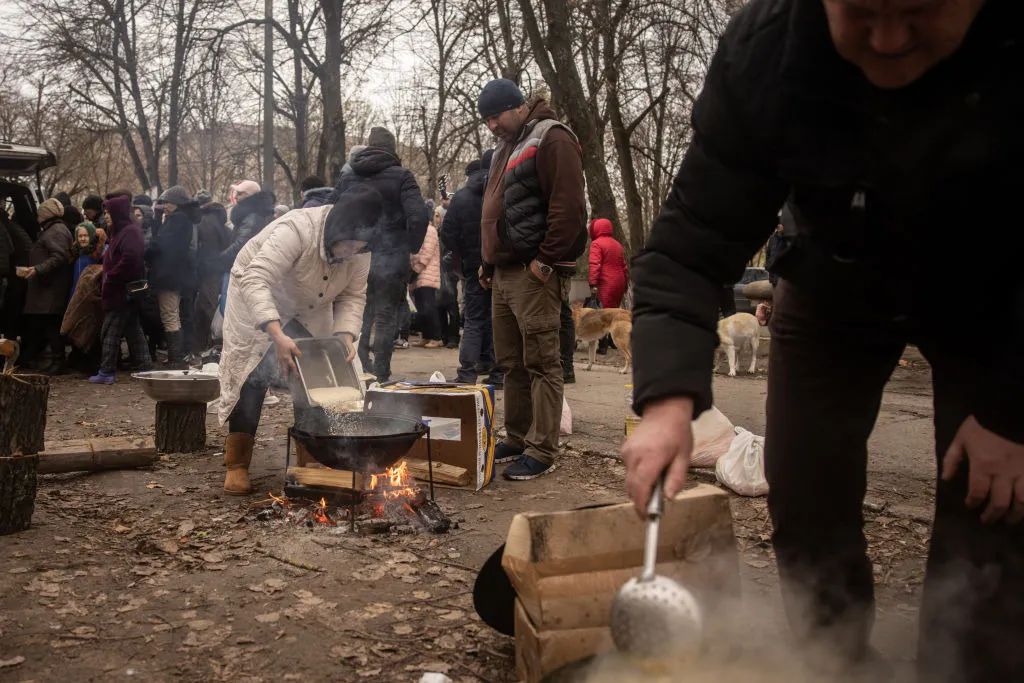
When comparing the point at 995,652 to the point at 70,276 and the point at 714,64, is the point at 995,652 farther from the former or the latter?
the point at 70,276

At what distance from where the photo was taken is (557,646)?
2.48 meters

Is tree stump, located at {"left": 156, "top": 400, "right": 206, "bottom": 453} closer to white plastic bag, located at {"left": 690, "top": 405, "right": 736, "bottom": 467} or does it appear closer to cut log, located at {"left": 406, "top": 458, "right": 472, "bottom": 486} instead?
cut log, located at {"left": 406, "top": 458, "right": 472, "bottom": 486}

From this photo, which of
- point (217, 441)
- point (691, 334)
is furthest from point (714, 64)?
point (217, 441)

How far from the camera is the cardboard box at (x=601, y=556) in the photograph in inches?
98.8

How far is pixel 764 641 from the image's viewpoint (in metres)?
2.44

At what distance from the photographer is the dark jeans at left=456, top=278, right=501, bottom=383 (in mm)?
8242

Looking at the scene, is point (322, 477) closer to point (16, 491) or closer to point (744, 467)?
point (16, 491)

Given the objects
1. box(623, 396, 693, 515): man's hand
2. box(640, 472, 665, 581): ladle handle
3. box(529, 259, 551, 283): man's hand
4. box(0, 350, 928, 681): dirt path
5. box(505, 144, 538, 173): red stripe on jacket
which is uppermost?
box(505, 144, 538, 173): red stripe on jacket

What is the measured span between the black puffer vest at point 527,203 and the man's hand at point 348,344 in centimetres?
119

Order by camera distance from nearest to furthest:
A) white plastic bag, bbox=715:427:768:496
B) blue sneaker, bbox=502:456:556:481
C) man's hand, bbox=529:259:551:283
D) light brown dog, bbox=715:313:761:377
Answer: white plastic bag, bbox=715:427:768:496
man's hand, bbox=529:259:551:283
blue sneaker, bbox=502:456:556:481
light brown dog, bbox=715:313:761:377

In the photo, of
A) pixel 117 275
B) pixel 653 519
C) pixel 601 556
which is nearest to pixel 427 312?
pixel 117 275

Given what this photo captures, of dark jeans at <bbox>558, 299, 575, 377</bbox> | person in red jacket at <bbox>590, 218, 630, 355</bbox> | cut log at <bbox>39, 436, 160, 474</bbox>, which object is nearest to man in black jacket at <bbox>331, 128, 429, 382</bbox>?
dark jeans at <bbox>558, 299, 575, 377</bbox>

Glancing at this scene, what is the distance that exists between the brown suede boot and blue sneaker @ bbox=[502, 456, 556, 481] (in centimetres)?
164

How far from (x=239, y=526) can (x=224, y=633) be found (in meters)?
1.35
